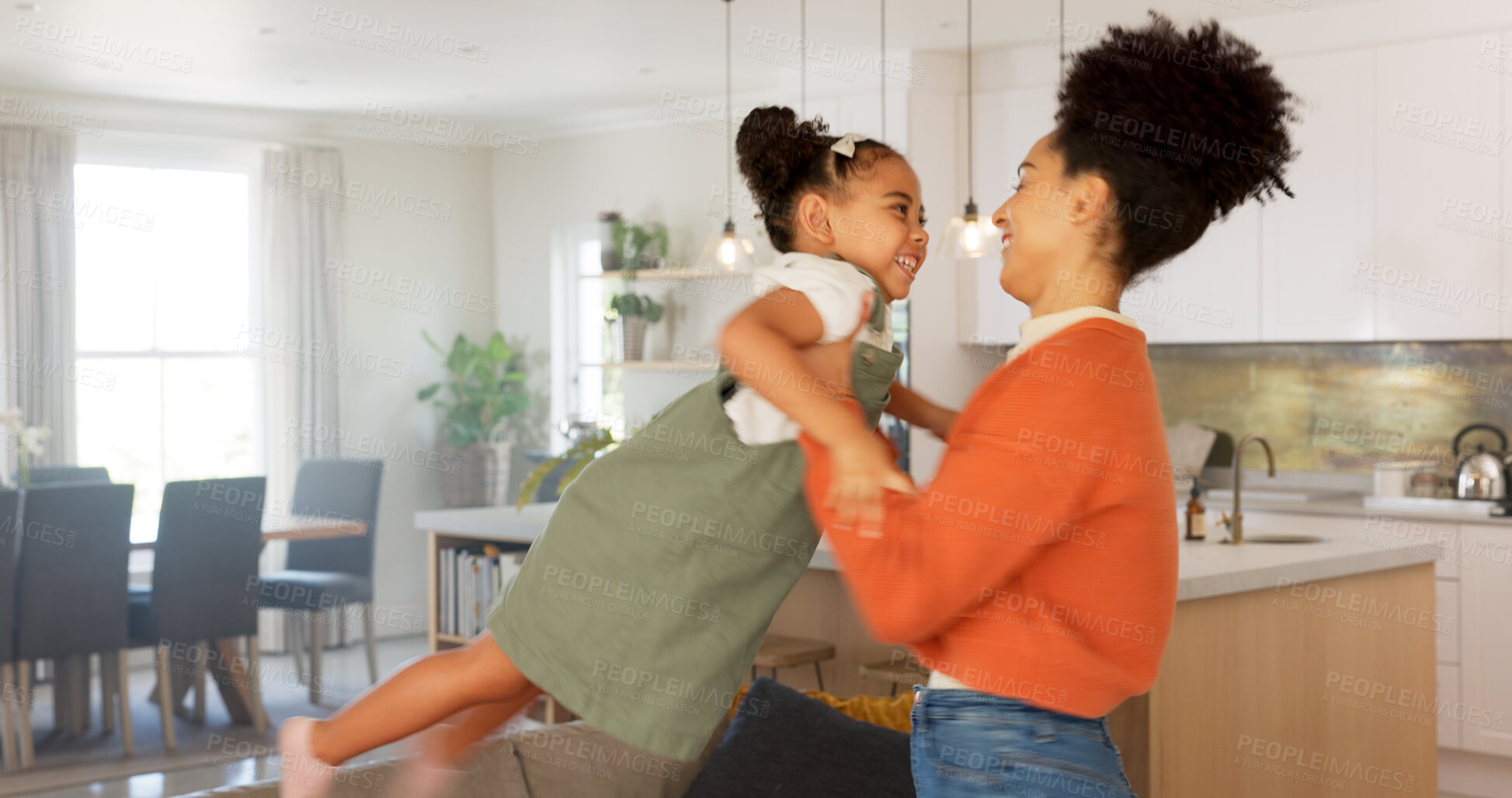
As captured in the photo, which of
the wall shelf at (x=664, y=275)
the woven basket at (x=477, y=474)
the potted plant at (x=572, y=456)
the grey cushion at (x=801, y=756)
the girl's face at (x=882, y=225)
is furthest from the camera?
A: the woven basket at (x=477, y=474)

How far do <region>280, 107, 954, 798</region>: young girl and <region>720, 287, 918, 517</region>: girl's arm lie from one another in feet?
0.24

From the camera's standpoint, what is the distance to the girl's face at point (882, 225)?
1.57 m

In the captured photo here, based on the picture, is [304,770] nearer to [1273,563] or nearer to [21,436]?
[1273,563]

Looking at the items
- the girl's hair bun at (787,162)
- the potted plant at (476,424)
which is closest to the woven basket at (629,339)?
the potted plant at (476,424)

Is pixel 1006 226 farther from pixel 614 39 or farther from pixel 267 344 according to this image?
pixel 267 344

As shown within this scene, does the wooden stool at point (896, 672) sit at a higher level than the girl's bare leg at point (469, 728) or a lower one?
lower

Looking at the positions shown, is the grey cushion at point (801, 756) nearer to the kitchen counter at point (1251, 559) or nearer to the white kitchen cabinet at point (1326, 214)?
the kitchen counter at point (1251, 559)

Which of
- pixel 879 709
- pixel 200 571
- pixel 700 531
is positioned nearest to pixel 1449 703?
pixel 879 709

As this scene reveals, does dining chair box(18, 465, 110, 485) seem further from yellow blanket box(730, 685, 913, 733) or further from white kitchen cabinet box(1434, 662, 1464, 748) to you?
white kitchen cabinet box(1434, 662, 1464, 748)

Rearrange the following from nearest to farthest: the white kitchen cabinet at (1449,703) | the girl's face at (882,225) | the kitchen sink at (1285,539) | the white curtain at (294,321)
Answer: the girl's face at (882,225), the kitchen sink at (1285,539), the white kitchen cabinet at (1449,703), the white curtain at (294,321)

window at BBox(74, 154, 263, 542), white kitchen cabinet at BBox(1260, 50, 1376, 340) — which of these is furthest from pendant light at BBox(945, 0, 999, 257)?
window at BBox(74, 154, 263, 542)

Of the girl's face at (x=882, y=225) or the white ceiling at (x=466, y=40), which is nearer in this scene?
the girl's face at (x=882, y=225)

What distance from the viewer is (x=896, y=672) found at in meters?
3.16

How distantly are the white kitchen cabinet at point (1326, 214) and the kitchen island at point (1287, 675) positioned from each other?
1.98m
